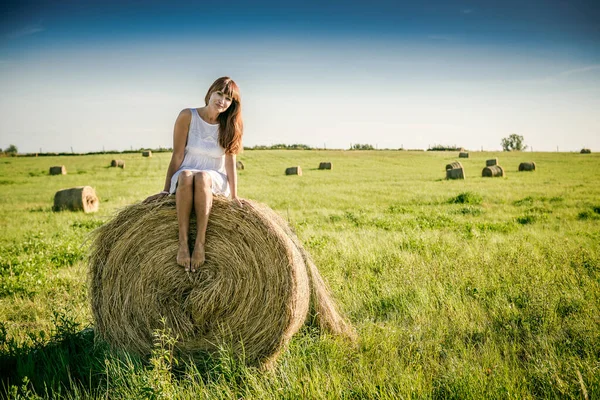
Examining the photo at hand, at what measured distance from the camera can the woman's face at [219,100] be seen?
418cm

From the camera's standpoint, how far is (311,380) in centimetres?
311

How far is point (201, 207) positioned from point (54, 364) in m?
1.87

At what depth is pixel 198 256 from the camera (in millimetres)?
3834

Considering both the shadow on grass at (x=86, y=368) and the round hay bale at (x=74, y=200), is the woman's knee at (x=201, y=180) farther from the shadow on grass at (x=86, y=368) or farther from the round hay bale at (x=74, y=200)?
the round hay bale at (x=74, y=200)

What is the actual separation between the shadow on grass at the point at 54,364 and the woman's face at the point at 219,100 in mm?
2619

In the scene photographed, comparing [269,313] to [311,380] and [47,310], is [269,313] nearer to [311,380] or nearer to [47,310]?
[311,380]

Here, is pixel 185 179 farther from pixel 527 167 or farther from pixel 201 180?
pixel 527 167

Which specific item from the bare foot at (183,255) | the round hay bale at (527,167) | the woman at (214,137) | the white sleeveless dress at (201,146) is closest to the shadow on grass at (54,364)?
the bare foot at (183,255)

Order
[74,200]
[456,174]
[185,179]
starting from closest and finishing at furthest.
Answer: [185,179]
[74,200]
[456,174]

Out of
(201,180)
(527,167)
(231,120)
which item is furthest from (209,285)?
(527,167)

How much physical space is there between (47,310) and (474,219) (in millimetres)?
9679

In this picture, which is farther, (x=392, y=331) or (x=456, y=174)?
(x=456, y=174)

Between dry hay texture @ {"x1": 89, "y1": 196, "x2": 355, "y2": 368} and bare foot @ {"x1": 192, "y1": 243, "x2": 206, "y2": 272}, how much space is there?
87mm

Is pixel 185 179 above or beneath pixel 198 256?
above
